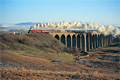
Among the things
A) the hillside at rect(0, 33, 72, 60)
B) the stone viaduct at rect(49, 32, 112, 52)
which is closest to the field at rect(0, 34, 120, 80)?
the hillside at rect(0, 33, 72, 60)

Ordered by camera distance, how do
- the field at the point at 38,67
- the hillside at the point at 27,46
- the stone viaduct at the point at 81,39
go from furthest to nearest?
→ 1. the stone viaduct at the point at 81,39
2. the hillside at the point at 27,46
3. the field at the point at 38,67

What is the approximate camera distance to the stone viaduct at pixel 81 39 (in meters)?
50.1

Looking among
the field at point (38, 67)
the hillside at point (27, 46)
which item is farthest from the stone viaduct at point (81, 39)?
the field at point (38, 67)

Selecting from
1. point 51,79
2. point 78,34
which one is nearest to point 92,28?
point 78,34

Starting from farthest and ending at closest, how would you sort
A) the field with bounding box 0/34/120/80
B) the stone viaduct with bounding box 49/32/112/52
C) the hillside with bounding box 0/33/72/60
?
the stone viaduct with bounding box 49/32/112/52 < the hillside with bounding box 0/33/72/60 < the field with bounding box 0/34/120/80

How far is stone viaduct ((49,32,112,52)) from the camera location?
5008cm

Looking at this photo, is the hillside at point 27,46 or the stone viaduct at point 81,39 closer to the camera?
the hillside at point 27,46

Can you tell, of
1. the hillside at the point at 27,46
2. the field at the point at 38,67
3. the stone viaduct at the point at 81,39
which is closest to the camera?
the field at the point at 38,67

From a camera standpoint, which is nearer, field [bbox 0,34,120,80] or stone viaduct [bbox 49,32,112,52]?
field [bbox 0,34,120,80]

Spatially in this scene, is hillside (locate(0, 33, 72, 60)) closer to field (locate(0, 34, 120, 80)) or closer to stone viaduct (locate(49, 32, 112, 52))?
field (locate(0, 34, 120, 80))

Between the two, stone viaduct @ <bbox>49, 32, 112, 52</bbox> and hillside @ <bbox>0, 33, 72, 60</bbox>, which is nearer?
hillside @ <bbox>0, 33, 72, 60</bbox>

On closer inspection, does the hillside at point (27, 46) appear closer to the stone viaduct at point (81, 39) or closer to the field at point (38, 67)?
the field at point (38, 67)

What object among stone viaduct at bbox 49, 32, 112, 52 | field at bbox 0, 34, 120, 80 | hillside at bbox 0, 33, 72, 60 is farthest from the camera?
stone viaduct at bbox 49, 32, 112, 52

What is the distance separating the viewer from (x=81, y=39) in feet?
190
